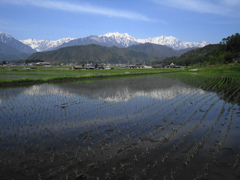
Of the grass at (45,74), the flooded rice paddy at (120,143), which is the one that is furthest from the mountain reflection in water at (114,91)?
the grass at (45,74)

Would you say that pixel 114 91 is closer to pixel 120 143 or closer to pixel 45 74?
pixel 120 143

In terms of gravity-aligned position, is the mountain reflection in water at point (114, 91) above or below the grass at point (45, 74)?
below

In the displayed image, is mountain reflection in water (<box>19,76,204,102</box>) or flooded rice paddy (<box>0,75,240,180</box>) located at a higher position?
mountain reflection in water (<box>19,76,204,102</box>)

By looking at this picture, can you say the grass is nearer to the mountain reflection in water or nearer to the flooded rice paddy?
the mountain reflection in water

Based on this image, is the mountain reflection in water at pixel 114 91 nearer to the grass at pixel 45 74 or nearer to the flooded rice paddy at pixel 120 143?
the flooded rice paddy at pixel 120 143

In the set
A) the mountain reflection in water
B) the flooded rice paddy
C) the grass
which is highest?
the grass

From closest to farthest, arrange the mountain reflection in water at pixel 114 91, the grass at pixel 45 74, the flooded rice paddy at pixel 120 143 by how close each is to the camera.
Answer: the flooded rice paddy at pixel 120 143 < the mountain reflection in water at pixel 114 91 < the grass at pixel 45 74

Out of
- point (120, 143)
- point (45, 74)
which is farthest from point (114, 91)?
point (45, 74)

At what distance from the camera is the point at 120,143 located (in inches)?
323

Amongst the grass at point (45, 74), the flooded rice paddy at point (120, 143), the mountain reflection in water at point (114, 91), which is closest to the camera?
the flooded rice paddy at point (120, 143)

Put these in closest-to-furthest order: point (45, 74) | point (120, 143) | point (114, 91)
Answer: point (120, 143) < point (114, 91) < point (45, 74)

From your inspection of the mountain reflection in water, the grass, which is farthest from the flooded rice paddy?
the grass

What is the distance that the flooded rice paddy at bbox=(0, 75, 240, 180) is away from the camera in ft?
20.0

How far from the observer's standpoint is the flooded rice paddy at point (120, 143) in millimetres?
6098
